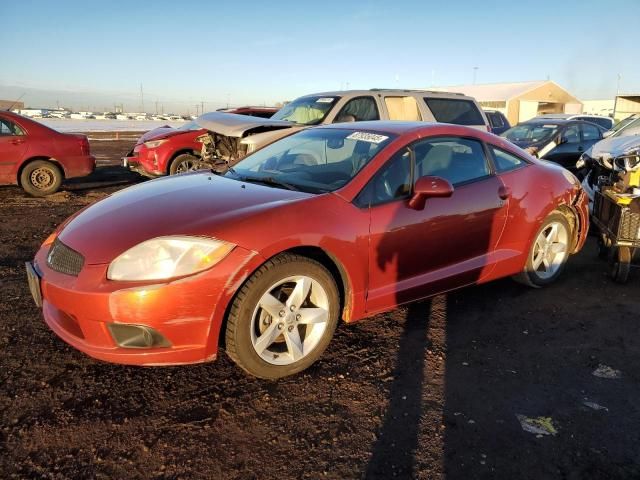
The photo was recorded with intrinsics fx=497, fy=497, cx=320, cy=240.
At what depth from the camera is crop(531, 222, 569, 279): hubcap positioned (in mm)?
4523

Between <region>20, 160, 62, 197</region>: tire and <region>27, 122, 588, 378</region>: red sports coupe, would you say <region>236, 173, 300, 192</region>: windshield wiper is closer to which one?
<region>27, 122, 588, 378</region>: red sports coupe

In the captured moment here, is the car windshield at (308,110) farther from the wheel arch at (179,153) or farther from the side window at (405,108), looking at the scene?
the wheel arch at (179,153)

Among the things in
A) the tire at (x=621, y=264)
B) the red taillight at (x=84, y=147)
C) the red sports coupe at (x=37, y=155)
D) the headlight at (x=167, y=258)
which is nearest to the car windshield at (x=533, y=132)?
the tire at (x=621, y=264)

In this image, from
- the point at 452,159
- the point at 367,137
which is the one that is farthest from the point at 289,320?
the point at 452,159

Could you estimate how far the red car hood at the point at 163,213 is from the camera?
9.04 ft

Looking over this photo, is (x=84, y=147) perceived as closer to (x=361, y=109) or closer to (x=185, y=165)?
(x=185, y=165)

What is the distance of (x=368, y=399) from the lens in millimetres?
2805

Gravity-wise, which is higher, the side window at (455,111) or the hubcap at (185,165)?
the side window at (455,111)

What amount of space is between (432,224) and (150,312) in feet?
6.45

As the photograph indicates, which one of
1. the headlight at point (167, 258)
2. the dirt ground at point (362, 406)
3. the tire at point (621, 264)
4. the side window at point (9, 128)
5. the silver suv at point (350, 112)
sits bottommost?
the dirt ground at point (362, 406)

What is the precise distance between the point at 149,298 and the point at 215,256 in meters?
0.40

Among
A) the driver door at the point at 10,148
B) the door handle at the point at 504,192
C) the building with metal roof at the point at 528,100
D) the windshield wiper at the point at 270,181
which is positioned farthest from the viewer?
the building with metal roof at the point at 528,100

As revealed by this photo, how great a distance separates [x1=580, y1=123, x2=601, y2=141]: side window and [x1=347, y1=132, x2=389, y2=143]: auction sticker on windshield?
394 inches

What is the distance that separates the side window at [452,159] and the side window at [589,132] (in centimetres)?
937
